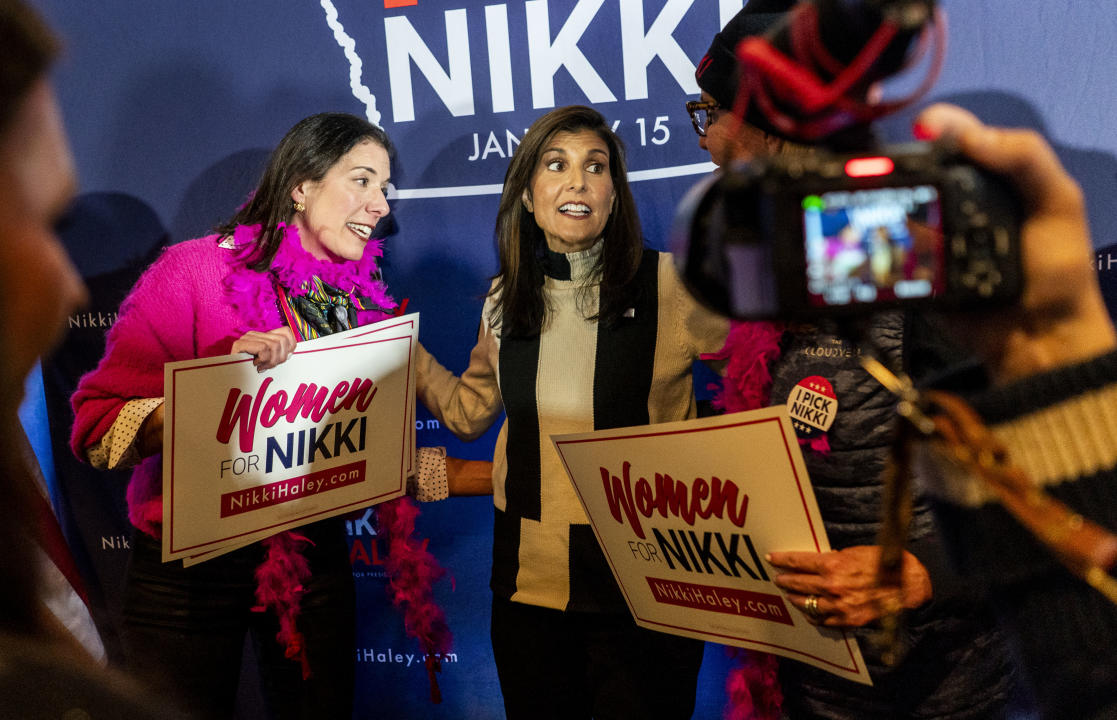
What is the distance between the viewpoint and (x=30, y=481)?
490 millimetres

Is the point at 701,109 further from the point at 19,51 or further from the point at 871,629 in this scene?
the point at 19,51

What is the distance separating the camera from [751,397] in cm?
152

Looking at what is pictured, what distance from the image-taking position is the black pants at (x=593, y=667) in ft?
5.74

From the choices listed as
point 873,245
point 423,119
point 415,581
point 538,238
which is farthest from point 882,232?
point 415,581

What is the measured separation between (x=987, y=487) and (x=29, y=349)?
623 mm

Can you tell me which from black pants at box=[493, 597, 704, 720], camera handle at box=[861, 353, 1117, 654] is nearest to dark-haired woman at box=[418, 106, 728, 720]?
black pants at box=[493, 597, 704, 720]

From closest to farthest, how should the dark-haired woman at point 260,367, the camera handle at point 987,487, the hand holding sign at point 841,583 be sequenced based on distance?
1. the camera handle at point 987,487
2. the hand holding sign at point 841,583
3. the dark-haired woman at point 260,367

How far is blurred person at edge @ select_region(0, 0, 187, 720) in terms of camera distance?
457mm

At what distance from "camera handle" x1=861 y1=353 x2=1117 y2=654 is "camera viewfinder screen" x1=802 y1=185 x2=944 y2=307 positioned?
0.07m

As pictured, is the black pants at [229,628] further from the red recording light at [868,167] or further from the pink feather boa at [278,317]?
the red recording light at [868,167]

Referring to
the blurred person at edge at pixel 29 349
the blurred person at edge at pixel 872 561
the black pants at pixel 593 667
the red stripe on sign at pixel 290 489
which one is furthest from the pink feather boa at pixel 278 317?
the blurred person at edge at pixel 29 349

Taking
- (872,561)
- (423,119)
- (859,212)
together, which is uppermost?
(423,119)

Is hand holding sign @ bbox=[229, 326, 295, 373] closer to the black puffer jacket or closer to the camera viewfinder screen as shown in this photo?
the black puffer jacket

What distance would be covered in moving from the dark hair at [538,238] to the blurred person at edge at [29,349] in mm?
1336
